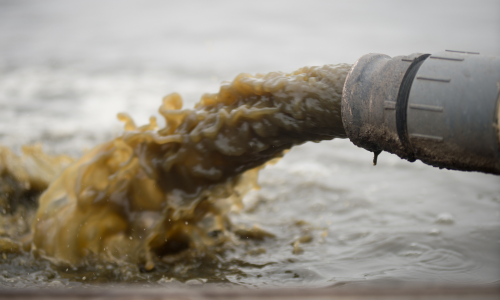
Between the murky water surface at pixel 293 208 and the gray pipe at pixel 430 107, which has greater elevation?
the gray pipe at pixel 430 107

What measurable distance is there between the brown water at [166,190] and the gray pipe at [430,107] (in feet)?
0.99

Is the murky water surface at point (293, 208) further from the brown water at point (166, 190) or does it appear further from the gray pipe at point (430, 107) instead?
the gray pipe at point (430, 107)

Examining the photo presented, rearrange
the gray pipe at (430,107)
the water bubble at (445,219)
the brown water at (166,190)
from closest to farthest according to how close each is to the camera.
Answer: the gray pipe at (430,107) → the brown water at (166,190) → the water bubble at (445,219)

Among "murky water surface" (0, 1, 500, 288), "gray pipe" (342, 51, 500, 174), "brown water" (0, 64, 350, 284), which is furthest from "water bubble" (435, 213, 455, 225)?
"gray pipe" (342, 51, 500, 174)

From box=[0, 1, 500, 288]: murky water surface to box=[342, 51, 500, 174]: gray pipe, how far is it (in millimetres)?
703

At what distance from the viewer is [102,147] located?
2.20 meters

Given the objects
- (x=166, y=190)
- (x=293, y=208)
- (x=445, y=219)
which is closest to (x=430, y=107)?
(x=166, y=190)

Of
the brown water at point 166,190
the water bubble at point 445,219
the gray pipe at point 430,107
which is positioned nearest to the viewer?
the gray pipe at point 430,107

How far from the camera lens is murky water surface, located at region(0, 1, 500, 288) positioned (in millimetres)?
1993

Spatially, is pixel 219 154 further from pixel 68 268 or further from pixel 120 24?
pixel 120 24

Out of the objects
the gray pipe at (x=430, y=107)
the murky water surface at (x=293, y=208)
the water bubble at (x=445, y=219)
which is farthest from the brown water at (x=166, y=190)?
the water bubble at (x=445, y=219)

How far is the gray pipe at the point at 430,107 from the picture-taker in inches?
52.2

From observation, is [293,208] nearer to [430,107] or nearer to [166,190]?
[166,190]

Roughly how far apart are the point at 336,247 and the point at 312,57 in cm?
478
